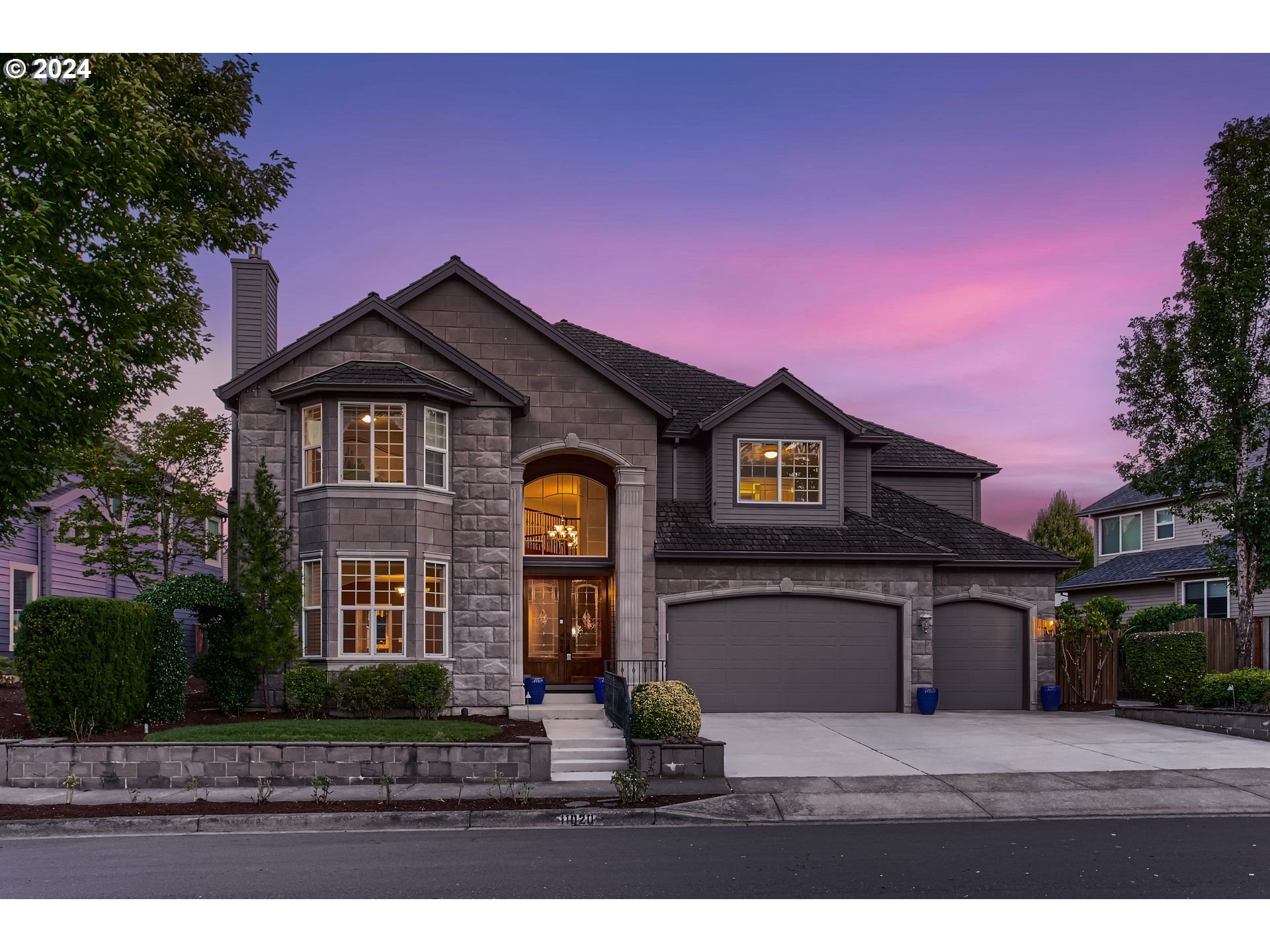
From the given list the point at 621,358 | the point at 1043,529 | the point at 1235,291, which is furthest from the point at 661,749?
the point at 1043,529

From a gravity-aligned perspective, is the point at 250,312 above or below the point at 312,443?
above

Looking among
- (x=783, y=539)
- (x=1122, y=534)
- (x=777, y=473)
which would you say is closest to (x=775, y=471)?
(x=777, y=473)

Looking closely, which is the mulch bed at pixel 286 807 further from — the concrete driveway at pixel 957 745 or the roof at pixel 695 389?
the roof at pixel 695 389

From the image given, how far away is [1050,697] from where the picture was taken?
76.5 ft

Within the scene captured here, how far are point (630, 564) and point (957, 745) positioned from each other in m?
7.73

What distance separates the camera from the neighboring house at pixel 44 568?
2639 centimetres

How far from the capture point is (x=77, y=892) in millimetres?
8672

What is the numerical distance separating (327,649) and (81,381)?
20.5 ft

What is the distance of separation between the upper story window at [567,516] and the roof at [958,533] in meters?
6.63

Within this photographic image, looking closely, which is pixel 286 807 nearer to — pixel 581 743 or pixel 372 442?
pixel 581 743

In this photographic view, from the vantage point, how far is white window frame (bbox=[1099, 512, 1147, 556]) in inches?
1428

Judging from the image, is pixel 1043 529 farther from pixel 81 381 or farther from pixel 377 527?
pixel 81 381

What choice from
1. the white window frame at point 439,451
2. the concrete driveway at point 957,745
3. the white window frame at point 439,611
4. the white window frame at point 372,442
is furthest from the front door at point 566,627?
the white window frame at point 372,442

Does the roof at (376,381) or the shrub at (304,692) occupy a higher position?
the roof at (376,381)
